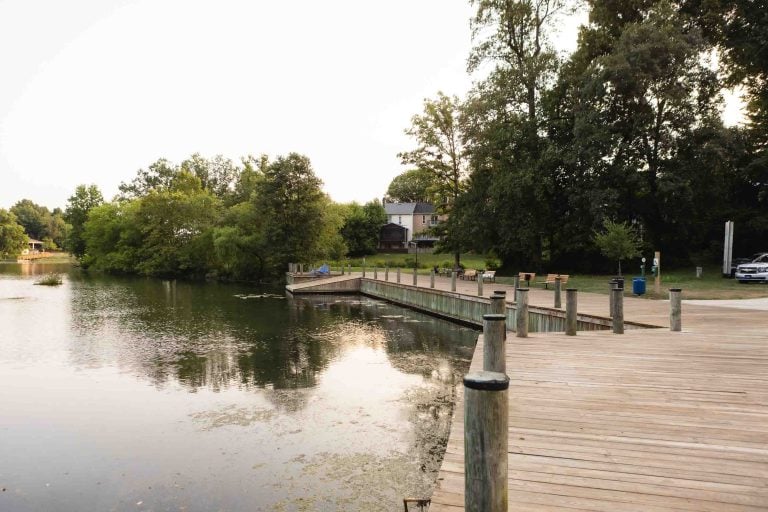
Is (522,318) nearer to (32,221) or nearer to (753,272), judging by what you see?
(753,272)

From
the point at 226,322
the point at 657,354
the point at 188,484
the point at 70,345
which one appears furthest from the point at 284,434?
the point at 226,322

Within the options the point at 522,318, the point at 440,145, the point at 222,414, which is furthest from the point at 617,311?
the point at 440,145

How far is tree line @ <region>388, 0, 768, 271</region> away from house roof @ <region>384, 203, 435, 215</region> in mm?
45785

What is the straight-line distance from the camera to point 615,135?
28547 millimetres

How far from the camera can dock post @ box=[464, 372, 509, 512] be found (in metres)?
2.27

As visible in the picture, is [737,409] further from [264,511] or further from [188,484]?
[188,484]

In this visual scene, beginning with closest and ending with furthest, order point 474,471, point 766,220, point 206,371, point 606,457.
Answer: point 474,471
point 606,457
point 206,371
point 766,220

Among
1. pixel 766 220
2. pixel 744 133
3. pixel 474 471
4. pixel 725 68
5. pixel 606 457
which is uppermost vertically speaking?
pixel 725 68

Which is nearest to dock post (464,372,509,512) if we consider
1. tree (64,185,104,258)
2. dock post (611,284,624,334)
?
dock post (611,284,624,334)

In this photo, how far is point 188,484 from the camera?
629 centimetres

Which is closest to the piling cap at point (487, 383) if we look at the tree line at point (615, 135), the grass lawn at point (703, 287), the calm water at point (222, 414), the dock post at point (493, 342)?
the dock post at point (493, 342)

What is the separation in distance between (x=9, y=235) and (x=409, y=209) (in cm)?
7099

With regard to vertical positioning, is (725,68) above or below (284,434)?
above

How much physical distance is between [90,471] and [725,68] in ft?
A: 132
